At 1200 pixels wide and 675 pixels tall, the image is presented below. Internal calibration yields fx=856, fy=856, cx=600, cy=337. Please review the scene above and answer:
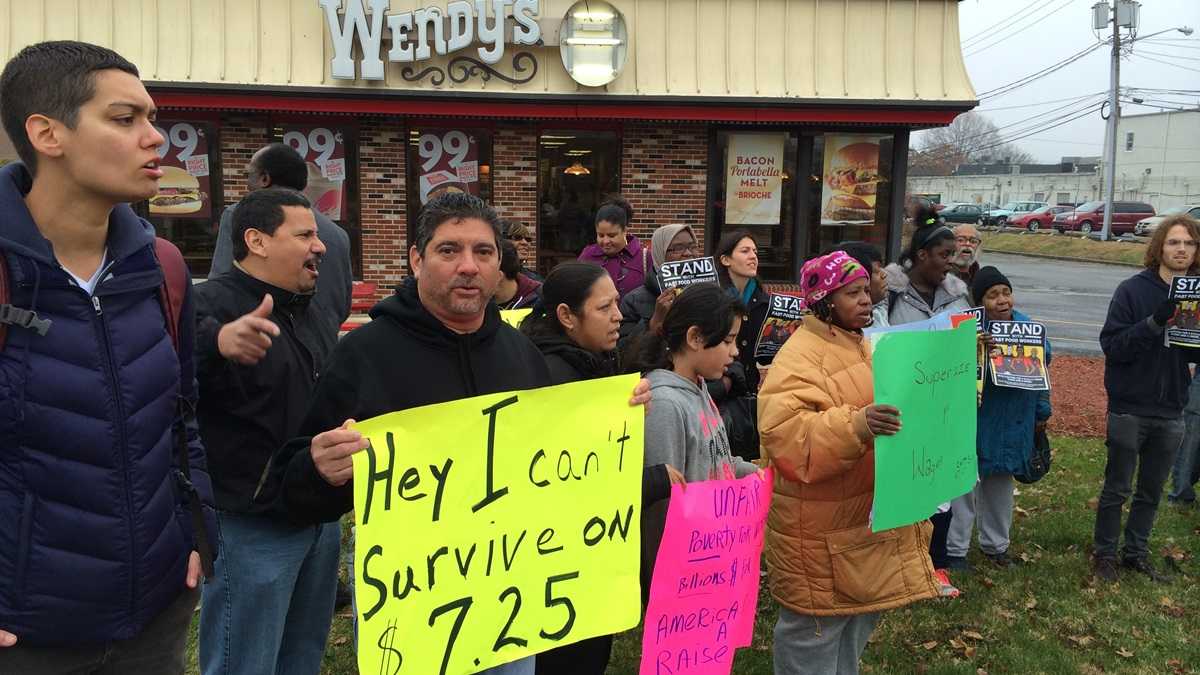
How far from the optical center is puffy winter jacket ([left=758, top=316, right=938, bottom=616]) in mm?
3039

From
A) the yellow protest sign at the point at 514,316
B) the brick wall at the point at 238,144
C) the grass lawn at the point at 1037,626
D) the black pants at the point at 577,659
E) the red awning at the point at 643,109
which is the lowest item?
the grass lawn at the point at 1037,626

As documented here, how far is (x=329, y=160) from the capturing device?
11930mm

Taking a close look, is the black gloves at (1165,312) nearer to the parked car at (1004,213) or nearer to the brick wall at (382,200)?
the brick wall at (382,200)

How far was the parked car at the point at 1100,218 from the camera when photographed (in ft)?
130

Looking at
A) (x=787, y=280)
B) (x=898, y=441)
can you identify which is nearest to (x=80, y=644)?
(x=898, y=441)

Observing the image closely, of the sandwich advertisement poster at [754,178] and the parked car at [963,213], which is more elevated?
the parked car at [963,213]

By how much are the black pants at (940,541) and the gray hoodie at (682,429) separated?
8.65ft

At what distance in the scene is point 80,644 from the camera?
6.48 ft

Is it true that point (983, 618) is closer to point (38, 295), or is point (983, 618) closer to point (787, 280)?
point (38, 295)

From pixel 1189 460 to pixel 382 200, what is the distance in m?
9.81

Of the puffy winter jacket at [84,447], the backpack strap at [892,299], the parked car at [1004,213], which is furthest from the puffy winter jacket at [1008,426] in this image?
the parked car at [1004,213]

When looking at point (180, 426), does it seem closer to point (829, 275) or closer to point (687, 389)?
point (687, 389)

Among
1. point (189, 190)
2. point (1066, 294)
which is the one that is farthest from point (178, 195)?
point (1066, 294)

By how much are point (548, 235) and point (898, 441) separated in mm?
9708
